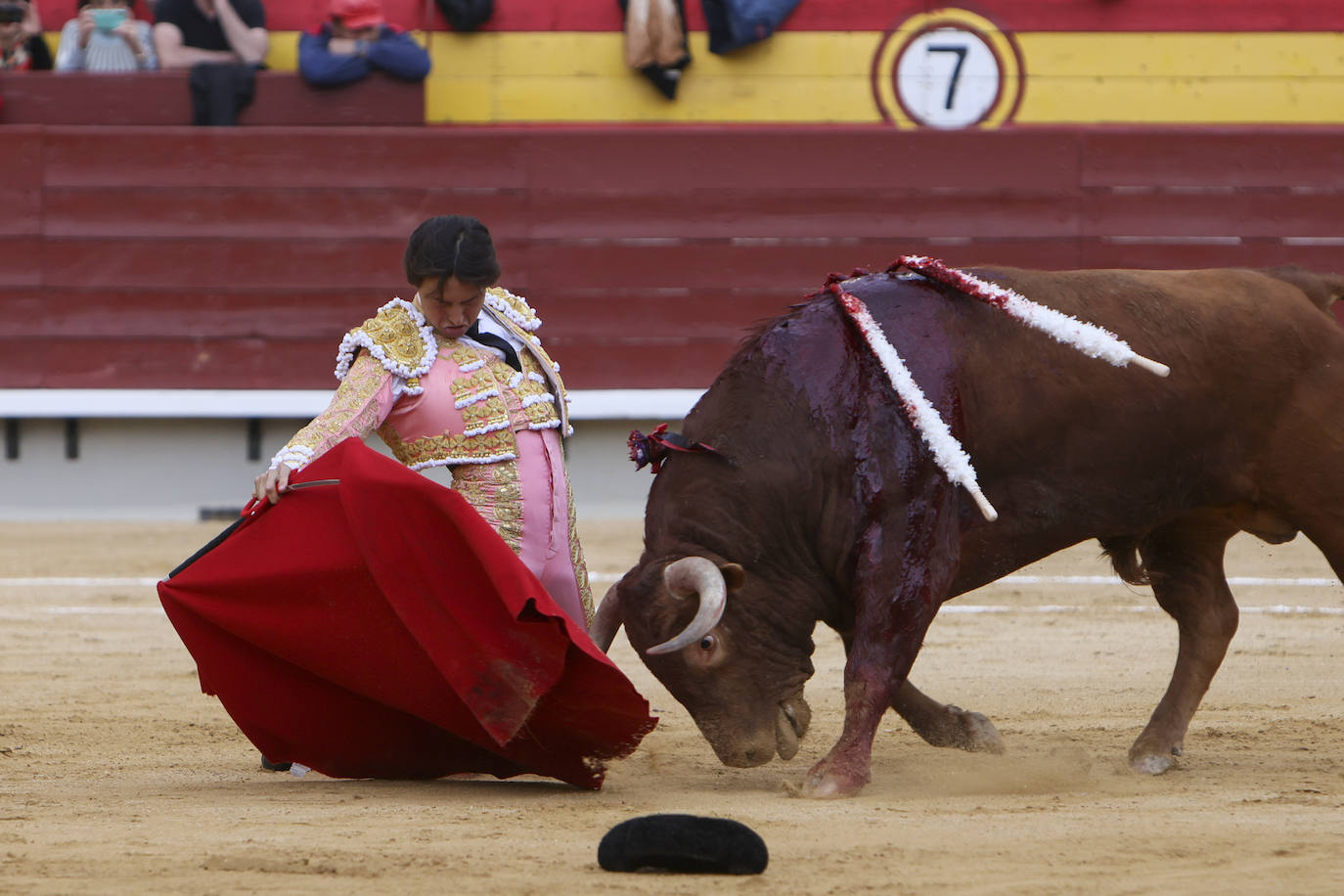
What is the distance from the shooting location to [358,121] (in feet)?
24.6

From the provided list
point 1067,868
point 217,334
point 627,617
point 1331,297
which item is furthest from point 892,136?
point 1067,868

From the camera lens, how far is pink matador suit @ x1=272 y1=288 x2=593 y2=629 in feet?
10.3

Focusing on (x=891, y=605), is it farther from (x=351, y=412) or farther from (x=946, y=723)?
(x=351, y=412)

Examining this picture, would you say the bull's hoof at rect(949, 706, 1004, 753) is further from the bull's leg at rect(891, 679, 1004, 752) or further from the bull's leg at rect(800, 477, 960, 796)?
the bull's leg at rect(800, 477, 960, 796)

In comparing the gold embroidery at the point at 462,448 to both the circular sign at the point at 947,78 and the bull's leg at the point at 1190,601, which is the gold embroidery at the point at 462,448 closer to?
the bull's leg at the point at 1190,601

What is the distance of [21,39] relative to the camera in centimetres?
738

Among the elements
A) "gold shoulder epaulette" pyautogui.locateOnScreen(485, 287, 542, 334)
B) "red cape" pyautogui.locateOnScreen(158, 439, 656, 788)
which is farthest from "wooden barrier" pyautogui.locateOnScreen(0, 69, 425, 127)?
"red cape" pyautogui.locateOnScreen(158, 439, 656, 788)

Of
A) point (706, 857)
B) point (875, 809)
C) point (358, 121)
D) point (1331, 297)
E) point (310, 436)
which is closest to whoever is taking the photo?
point (706, 857)

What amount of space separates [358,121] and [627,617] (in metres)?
4.75

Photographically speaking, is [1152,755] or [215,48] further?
[215,48]

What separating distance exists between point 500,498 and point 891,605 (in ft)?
2.38

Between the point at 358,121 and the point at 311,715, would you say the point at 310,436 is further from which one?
the point at 358,121

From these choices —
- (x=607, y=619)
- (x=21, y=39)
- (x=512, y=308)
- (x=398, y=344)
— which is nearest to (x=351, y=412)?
(x=398, y=344)

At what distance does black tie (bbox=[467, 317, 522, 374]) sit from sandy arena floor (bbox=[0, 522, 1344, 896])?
0.77m
